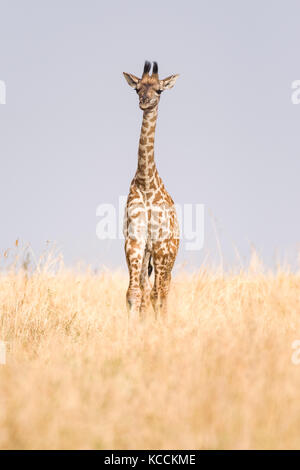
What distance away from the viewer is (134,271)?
7.42 m

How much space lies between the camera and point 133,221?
7484mm

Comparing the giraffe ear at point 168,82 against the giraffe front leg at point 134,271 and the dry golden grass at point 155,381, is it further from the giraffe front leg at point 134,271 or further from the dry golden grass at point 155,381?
the dry golden grass at point 155,381

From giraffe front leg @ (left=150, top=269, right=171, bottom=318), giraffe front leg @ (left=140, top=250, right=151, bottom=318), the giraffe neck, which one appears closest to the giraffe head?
the giraffe neck

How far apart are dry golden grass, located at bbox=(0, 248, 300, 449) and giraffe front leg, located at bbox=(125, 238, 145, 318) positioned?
319mm

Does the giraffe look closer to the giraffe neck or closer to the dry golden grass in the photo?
the giraffe neck

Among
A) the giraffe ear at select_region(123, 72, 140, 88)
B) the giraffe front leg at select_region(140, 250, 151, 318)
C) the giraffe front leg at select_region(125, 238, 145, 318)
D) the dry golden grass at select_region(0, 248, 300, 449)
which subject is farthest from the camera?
the giraffe front leg at select_region(140, 250, 151, 318)

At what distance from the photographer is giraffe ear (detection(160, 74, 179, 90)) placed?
298 inches

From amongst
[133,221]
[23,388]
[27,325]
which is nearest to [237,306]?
[133,221]

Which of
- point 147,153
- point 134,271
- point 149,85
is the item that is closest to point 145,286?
point 134,271

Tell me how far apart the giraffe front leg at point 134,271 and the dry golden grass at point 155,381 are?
319 millimetres

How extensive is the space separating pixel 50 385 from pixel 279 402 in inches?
72.3

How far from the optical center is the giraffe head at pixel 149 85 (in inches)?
293

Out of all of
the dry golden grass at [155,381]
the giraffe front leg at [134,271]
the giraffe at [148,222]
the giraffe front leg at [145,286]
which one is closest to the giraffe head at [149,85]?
the giraffe at [148,222]
